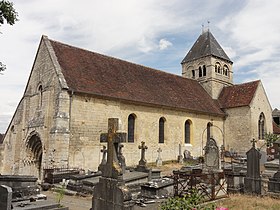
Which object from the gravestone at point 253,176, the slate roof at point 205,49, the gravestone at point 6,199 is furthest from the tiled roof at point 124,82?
the gravestone at point 6,199

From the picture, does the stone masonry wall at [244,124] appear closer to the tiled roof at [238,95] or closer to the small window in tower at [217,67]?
the tiled roof at [238,95]

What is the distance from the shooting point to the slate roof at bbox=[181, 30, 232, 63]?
3041 cm

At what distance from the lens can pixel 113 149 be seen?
257 inches

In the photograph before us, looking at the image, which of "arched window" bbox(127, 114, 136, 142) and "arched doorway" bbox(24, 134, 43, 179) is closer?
"arched doorway" bbox(24, 134, 43, 179)

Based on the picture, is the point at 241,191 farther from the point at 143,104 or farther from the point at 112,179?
the point at 143,104

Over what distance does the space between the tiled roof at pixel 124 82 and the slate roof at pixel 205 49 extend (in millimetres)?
5997

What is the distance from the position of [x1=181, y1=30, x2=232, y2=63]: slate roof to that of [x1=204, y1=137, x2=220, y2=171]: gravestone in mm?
18086

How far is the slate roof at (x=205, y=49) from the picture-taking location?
99.8ft

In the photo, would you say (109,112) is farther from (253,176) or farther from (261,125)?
(261,125)

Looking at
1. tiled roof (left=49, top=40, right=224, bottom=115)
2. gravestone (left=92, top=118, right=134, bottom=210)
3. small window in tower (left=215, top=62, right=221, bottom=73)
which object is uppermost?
small window in tower (left=215, top=62, right=221, bottom=73)

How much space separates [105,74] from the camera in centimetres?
1950

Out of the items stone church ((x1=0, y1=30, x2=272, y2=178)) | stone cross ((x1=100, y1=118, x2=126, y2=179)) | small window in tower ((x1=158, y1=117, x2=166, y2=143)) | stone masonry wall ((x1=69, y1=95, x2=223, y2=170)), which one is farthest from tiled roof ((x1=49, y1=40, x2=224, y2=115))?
stone cross ((x1=100, y1=118, x2=126, y2=179))

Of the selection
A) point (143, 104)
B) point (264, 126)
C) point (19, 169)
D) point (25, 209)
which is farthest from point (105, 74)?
point (264, 126)

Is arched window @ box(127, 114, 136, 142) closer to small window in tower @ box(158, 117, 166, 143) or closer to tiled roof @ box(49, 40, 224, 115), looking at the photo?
tiled roof @ box(49, 40, 224, 115)
